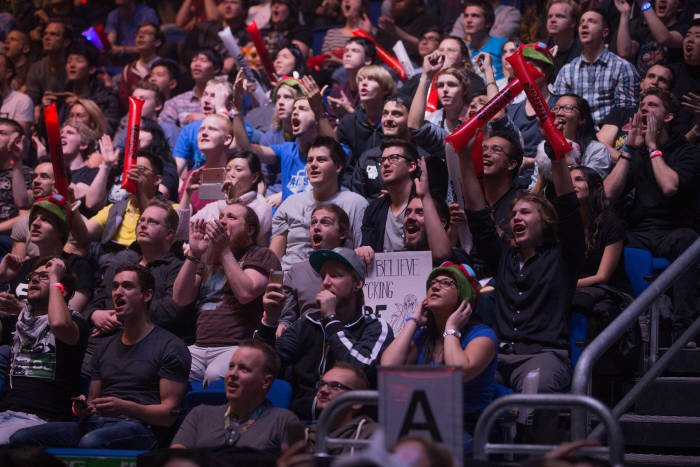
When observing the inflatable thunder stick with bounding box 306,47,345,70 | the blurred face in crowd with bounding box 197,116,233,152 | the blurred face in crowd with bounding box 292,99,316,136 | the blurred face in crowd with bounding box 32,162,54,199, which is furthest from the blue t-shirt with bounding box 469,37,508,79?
the blurred face in crowd with bounding box 32,162,54,199

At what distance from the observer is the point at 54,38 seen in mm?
10648

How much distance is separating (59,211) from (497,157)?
9.79ft

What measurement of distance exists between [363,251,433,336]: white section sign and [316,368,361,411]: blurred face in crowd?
2.61 ft

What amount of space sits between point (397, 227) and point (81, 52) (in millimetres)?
5741

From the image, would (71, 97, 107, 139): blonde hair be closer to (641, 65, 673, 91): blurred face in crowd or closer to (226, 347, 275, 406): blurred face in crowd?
(226, 347, 275, 406): blurred face in crowd

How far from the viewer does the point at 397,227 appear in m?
5.97

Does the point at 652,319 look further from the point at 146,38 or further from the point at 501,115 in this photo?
the point at 146,38

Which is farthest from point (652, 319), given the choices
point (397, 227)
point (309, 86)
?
point (309, 86)

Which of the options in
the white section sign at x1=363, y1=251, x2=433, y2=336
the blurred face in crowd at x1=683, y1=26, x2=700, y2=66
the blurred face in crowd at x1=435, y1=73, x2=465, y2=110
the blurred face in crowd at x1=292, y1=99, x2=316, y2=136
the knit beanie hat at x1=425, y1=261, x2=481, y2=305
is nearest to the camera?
the knit beanie hat at x1=425, y1=261, x2=481, y2=305

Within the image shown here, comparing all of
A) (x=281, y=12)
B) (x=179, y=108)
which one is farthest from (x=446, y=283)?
(x=281, y=12)

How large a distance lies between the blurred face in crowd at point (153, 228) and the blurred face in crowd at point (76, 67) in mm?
4333

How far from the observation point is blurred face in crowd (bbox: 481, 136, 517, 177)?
5.94 metres

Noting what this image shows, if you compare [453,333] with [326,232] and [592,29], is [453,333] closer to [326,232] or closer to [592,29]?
[326,232]

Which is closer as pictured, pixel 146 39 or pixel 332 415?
pixel 332 415
